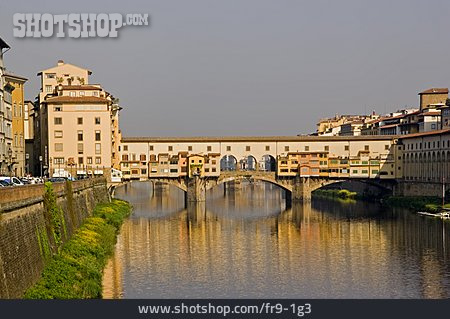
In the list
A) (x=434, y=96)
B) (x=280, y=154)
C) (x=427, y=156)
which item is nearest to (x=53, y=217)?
(x=427, y=156)

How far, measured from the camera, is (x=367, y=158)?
82.9m

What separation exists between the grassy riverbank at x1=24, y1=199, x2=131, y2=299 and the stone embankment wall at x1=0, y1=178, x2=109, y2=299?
1.32 feet

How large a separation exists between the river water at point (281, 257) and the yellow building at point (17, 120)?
1014 centimetres

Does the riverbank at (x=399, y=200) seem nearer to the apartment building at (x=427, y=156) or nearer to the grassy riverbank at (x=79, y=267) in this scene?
the apartment building at (x=427, y=156)

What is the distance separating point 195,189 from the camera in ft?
273

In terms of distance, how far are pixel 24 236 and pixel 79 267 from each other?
554cm

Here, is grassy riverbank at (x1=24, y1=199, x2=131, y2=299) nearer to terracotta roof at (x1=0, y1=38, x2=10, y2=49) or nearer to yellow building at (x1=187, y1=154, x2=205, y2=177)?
terracotta roof at (x1=0, y1=38, x2=10, y2=49)

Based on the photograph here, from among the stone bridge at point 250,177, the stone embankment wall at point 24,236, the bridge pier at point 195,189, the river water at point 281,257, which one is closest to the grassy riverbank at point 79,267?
the stone embankment wall at point 24,236

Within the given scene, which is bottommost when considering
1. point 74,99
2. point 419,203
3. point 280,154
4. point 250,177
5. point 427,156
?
point 419,203

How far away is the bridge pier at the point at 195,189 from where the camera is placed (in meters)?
82.7

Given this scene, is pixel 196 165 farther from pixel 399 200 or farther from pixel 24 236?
pixel 24 236

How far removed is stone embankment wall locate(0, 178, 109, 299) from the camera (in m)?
20.9
